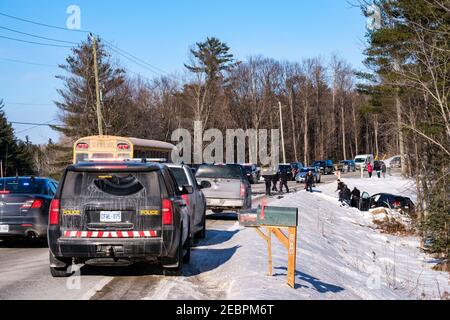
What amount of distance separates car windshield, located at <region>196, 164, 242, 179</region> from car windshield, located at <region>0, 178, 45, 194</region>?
720 cm

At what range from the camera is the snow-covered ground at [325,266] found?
28.6ft

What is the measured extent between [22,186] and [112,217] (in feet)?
18.1

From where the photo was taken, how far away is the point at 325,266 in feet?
41.6

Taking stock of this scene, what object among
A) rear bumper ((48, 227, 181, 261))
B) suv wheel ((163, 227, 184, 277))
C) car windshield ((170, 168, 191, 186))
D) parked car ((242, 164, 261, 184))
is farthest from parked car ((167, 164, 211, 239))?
parked car ((242, 164, 261, 184))

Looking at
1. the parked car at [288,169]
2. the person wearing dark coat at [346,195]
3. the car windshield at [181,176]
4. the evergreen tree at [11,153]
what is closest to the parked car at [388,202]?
the person wearing dark coat at [346,195]

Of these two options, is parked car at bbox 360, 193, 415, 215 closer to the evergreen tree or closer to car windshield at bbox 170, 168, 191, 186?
car windshield at bbox 170, 168, 191, 186

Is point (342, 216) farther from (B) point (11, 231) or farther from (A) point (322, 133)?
(A) point (322, 133)

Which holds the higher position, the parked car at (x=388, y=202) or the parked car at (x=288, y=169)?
the parked car at (x=288, y=169)

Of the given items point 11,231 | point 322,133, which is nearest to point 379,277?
point 11,231

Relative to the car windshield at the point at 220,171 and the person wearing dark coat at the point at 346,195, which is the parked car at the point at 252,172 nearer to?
the person wearing dark coat at the point at 346,195

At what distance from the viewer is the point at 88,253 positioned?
8516 millimetres

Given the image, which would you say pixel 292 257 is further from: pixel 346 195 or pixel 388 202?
pixel 346 195

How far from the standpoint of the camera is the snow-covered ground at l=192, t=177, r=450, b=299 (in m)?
8.71

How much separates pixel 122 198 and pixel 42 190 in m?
5.43
